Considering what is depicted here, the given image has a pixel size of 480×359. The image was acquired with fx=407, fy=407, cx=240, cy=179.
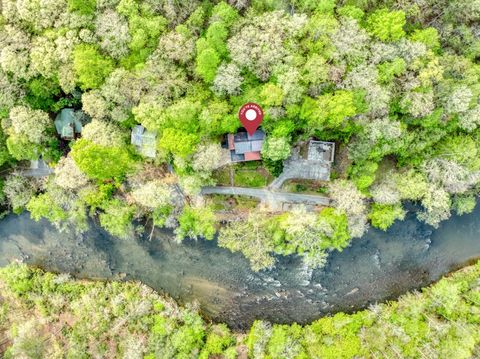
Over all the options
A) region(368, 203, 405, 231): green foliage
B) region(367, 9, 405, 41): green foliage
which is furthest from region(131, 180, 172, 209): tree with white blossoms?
region(367, 9, 405, 41): green foliage

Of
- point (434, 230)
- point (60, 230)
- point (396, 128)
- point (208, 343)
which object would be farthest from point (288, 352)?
point (60, 230)

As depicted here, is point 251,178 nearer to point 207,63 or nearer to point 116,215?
point 207,63

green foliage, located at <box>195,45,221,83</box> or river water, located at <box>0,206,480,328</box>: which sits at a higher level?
green foliage, located at <box>195,45,221,83</box>

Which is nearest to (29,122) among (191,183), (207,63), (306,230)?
(191,183)

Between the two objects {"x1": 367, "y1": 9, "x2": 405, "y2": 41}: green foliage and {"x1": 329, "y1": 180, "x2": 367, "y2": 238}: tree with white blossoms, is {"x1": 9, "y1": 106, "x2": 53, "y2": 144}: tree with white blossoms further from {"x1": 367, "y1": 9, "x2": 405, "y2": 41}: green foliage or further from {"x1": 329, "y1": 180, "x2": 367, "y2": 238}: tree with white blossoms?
{"x1": 367, "y1": 9, "x2": 405, "y2": 41}: green foliage

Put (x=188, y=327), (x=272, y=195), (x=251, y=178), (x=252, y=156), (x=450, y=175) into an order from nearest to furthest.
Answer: (x=450, y=175) < (x=252, y=156) < (x=251, y=178) < (x=272, y=195) < (x=188, y=327)

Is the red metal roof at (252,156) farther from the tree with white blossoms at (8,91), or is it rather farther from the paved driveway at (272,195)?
the tree with white blossoms at (8,91)
